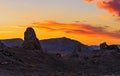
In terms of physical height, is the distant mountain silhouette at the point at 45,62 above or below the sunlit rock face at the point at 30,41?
below

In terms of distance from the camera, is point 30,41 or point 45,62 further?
point 30,41

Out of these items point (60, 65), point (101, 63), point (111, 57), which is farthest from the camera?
point (111, 57)

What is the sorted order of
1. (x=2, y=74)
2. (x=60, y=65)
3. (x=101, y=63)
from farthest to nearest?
(x=101, y=63) < (x=60, y=65) < (x=2, y=74)

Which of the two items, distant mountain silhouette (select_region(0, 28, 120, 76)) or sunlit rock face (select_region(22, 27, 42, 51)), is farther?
sunlit rock face (select_region(22, 27, 42, 51))

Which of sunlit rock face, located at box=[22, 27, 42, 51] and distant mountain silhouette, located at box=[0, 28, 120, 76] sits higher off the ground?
sunlit rock face, located at box=[22, 27, 42, 51]

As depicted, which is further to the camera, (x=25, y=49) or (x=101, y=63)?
(x=101, y=63)

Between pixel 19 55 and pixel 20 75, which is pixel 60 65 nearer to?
pixel 19 55

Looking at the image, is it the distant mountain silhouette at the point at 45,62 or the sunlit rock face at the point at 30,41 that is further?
the sunlit rock face at the point at 30,41

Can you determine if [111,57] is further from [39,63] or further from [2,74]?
[2,74]

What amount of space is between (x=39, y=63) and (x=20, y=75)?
31605 millimetres

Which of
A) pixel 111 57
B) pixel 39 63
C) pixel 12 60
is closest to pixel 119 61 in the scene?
pixel 111 57

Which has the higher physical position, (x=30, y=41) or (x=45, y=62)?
(x=30, y=41)

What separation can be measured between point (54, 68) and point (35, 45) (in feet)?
63.8

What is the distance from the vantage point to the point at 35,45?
468 feet
